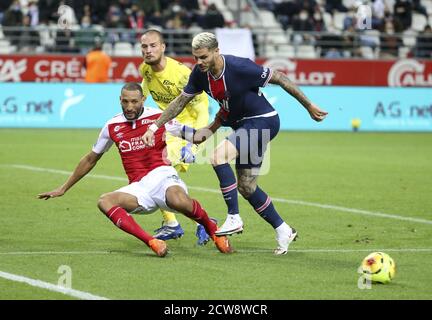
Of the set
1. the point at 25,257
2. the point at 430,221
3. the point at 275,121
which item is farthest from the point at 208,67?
the point at 430,221

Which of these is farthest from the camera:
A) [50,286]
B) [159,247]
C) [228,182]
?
[228,182]

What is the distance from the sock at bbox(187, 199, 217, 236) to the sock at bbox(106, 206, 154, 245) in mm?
530

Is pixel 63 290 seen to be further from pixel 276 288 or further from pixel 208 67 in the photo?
pixel 208 67

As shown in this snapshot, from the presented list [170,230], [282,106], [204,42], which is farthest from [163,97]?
[282,106]

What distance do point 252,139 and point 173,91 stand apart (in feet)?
6.31

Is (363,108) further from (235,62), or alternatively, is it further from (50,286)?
(50,286)

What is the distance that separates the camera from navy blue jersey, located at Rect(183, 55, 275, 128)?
966 cm

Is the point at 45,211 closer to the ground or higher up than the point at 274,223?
closer to the ground

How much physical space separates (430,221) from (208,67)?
13.1 ft

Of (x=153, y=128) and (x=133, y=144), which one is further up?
(x=153, y=128)

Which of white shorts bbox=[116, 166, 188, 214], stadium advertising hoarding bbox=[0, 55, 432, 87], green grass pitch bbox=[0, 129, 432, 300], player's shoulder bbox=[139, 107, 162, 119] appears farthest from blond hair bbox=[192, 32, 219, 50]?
stadium advertising hoarding bbox=[0, 55, 432, 87]

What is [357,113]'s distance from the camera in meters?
28.2

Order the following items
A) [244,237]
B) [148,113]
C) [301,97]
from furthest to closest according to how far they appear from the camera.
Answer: [244,237] < [148,113] < [301,97]

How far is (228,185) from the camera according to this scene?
9.90m
